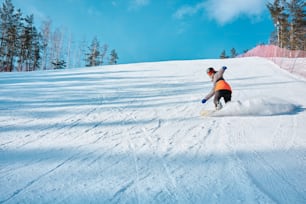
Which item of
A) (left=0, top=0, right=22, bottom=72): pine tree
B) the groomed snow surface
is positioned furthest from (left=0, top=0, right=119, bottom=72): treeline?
the groomed snow surface

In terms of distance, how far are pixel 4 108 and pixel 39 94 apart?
1473 mm

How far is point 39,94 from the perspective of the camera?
5871mm

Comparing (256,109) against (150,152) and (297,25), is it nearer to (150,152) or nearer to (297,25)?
(150,152)

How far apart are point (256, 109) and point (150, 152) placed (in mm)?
2884

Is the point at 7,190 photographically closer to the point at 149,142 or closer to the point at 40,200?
the point at 40,200

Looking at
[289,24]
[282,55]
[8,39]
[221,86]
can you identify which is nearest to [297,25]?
[289,24]

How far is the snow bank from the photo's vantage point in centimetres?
401

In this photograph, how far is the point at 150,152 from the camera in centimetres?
252

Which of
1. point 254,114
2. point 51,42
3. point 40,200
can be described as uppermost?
point 51,42

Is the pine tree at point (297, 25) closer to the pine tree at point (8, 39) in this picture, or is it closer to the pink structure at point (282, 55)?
the pink structure at point (282, 55)

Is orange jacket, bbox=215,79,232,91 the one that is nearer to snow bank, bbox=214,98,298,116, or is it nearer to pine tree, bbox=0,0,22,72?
snow bank, bbox=214,98,298,116

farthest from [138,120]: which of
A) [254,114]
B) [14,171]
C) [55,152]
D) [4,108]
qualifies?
[4,108]

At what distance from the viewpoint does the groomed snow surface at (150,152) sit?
5.62ft

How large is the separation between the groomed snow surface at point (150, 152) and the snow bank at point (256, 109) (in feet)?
0.07
